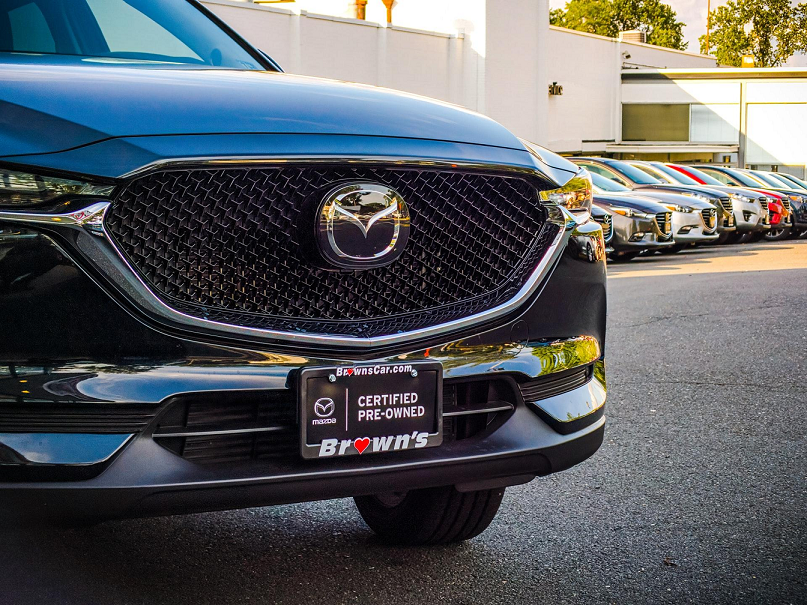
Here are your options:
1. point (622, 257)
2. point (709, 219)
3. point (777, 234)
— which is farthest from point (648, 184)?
point (777, 234)

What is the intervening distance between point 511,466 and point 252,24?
25270mm

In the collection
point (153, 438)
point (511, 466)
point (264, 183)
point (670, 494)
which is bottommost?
point (670, 494)

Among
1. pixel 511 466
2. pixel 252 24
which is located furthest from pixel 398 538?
pixel 252 24

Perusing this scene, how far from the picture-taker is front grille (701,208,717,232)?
16.7 meters

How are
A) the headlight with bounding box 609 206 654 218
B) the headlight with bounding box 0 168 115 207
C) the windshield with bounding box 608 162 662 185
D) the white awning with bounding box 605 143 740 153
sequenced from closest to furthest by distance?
the headlight with bounding box 0 168 115 207 → the headlight with bounding box 609 206 654 218 → the windshield with bounding box 608 162 662 185 → the white awning with bounding box 605 143 740 153

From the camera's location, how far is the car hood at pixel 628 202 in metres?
15.0

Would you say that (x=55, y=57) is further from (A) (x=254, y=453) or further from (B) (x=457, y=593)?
(B) (x=457, y=593)

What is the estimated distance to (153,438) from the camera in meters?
2.21

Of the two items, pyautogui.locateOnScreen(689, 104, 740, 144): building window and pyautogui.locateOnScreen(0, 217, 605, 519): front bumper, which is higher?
pyautogui.locateOnScreen(689, 104, 740, 144): building window

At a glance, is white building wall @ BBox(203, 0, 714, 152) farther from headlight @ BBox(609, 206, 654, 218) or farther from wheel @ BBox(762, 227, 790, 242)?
headlight @ BBox(609, 206, 654, 218)

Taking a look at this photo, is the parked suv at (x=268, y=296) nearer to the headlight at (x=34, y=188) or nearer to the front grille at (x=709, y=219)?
the headlight at (x=34, y=188)

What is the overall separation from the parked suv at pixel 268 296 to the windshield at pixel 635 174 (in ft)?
48.9

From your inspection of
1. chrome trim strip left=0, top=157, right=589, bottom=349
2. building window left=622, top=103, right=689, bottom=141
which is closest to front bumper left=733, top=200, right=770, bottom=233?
chrome trim strip left=0, top=157, right=589, bottom=349

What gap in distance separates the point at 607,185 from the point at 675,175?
3.00m
